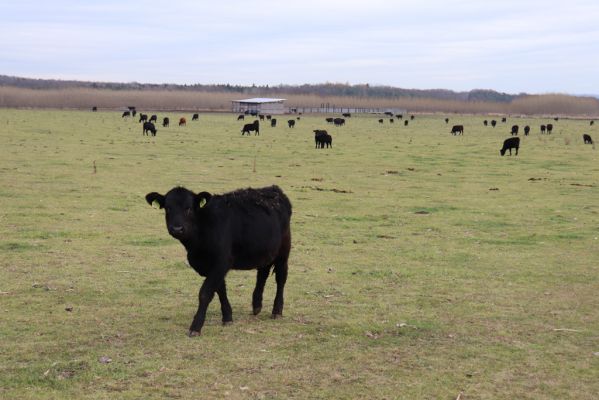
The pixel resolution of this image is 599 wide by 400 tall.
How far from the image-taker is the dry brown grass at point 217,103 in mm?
139000

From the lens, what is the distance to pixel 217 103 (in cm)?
15562

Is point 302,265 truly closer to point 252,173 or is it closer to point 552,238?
point 552,238

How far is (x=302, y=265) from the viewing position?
11.8 m

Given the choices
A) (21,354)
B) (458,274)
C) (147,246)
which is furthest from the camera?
(147,246)

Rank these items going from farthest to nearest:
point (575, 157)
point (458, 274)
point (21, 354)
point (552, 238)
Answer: point (575, 157) → point (552, 238) → point (458, 274) → point (21, 354)

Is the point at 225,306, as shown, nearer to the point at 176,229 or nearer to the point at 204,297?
the point at 204,297

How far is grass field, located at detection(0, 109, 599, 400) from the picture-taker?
6.76 m

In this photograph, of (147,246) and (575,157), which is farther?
(575,157)

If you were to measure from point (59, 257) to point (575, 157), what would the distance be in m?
31.9

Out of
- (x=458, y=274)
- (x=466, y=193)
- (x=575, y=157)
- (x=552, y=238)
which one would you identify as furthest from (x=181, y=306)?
(x=575, y=157)

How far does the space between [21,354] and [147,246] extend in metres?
5.89

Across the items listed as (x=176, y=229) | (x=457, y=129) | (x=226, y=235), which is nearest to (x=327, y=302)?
(x=226, y=235)

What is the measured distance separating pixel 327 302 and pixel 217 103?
149004 millimetres

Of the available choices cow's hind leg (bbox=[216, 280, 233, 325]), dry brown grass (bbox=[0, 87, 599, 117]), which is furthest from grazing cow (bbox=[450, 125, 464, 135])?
dry brown grass (bbox=[0, 87, 599, 117])
